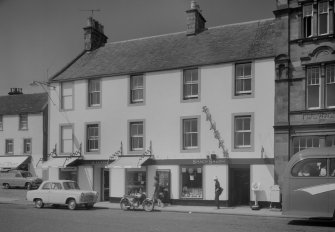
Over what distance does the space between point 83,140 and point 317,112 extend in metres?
15.3

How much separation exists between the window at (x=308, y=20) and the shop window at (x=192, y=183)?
31.9 ft

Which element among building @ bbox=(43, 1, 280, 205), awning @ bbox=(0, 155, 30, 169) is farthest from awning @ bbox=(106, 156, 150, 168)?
awning @ bbox=(0, 155, 30, 169)

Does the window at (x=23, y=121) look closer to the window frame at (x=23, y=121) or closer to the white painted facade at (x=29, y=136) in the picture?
the window frame at (x=23, y=121)

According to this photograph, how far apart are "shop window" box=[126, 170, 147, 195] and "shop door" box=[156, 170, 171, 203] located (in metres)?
1.17

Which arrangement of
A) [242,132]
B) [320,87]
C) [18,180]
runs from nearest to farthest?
[320,87]
[242,132]
[18,180]

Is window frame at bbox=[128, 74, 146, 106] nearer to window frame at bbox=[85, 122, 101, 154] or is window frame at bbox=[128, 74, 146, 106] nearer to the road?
window frame at bbox=[85, 122, 101, 154]

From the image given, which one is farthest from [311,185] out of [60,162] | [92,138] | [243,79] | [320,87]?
[60,162]

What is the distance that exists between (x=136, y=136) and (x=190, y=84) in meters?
4.89

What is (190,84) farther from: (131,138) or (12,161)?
(12,161)

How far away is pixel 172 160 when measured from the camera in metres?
27.0

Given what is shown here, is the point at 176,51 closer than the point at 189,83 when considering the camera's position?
No

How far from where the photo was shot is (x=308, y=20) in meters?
24.2

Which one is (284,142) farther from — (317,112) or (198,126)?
(198,126)

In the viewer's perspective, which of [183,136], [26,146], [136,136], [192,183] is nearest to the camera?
[192,183]
